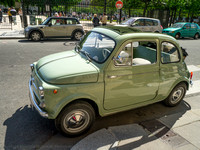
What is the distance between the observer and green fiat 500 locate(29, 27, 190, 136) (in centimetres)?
309

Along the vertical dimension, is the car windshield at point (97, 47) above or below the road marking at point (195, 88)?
above

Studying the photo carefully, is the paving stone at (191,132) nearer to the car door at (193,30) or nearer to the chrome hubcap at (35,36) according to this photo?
the chrome hubcap at (35,36)

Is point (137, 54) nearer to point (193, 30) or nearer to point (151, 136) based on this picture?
point (151, 136)

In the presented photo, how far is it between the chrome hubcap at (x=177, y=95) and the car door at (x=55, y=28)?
10.5m

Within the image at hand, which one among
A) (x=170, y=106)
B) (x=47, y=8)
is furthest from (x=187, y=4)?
(x=170, y=106)

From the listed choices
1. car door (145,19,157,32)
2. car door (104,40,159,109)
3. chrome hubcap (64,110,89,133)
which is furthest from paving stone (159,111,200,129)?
car door (145,19,157,32)

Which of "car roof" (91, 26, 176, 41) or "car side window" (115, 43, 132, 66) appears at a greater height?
"car roof" (91, 26, 176, 41)

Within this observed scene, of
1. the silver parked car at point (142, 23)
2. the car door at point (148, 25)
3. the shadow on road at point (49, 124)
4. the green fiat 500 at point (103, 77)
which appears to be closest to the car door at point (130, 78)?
the green fiat 500 at point (103, 77)

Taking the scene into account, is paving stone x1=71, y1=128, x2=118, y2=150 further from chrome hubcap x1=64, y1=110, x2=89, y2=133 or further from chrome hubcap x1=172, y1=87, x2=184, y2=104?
chrome hubcap x1=172, y1=87, x2=184, y2=104

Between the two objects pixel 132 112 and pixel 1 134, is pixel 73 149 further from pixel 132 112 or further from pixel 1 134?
pixel 132 112

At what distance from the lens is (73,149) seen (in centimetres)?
311

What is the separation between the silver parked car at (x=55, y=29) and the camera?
41.3 feet

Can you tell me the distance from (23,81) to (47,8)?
511 inches

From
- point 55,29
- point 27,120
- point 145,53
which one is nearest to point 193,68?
point 145,53
